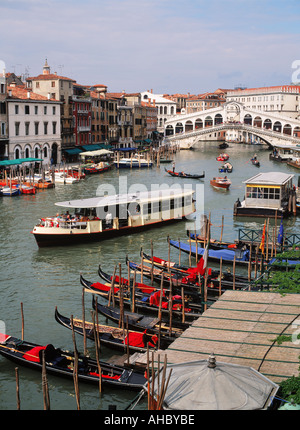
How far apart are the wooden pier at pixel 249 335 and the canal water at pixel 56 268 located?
1247mm

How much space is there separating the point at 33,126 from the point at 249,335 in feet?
80.8

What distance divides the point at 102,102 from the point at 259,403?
3603cm

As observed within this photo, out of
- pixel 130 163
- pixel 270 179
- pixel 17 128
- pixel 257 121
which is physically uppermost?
pixel 257 121

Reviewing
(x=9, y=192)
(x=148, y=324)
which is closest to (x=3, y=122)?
(x=9, y=192)

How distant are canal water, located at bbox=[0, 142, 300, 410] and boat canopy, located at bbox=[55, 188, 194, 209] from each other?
3.23ft

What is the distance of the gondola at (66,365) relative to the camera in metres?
6.93

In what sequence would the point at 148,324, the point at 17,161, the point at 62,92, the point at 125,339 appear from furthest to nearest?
the point at 62,92 → the point at 17,161 → the point at 148,324 → the point at 125,339

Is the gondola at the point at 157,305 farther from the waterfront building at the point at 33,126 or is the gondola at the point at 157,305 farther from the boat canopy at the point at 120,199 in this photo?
the waterfront building at the point at 33,126

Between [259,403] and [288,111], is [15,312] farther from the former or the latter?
[288,111]

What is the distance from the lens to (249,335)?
6.09m

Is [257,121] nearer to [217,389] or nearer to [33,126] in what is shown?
[33,126]

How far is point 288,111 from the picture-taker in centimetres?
6359

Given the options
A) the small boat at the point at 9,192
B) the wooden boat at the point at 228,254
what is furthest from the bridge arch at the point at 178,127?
the wooden boat at the point at 228,254
